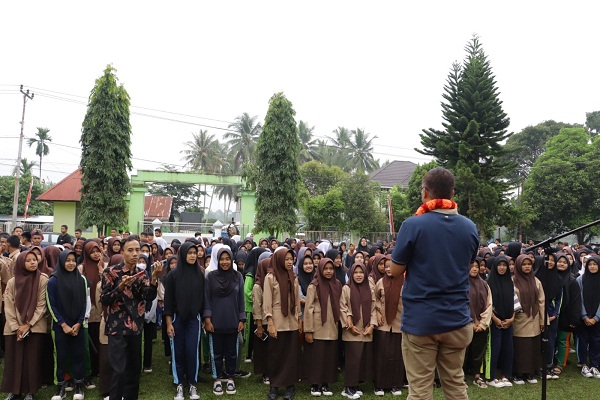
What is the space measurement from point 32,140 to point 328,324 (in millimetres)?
61903

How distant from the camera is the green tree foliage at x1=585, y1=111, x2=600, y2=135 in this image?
46.4 metres

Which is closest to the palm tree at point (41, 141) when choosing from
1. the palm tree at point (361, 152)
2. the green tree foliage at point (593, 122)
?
the palm tree at point (361, 152)

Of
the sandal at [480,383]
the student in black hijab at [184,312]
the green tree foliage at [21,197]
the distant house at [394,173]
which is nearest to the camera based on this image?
the student in black hijab at [184,312]

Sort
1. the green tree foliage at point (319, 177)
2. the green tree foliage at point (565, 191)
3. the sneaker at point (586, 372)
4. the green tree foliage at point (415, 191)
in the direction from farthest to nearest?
the green tree foliage at point (319, 177), the green tree foliage at point (565, 191), the green tree foliage at point (415, 191), the sneaker at point (586, 372)

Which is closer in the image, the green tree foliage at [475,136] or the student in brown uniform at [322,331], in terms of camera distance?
the student in brown uniform at [322,331]

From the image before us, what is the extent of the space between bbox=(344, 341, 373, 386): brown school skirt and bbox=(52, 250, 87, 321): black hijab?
2.89m

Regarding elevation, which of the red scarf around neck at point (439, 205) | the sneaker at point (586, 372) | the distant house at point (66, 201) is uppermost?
the distant house at point (66, 201)

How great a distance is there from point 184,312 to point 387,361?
7.64 ft

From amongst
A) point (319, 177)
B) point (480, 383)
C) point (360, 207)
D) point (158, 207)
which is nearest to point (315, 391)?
point (480, 383)

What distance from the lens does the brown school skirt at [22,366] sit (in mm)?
5090

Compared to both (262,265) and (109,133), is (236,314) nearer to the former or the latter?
(262,265)

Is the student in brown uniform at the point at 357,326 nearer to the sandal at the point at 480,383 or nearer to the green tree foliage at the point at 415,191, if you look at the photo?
the sandal at the point at 480,383

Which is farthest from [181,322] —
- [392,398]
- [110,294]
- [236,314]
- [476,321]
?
[476,321]

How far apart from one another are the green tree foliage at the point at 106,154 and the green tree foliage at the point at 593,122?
43168mm
